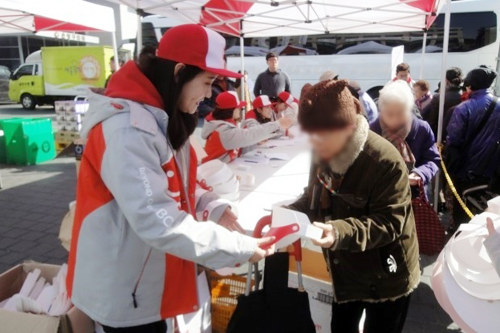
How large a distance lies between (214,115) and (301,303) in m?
2.46

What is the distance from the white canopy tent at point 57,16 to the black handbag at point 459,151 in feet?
13.7

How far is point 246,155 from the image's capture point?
12.9 feet

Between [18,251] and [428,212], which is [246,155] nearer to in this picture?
[428,212]

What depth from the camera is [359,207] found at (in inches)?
58.4

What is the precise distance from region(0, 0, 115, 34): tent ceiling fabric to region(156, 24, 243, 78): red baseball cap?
4.25 metres

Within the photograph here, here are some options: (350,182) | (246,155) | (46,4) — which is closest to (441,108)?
(246,155)

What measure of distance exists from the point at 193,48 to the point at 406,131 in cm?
189

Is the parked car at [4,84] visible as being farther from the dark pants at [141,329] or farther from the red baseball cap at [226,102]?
the dark pants at [141,329]

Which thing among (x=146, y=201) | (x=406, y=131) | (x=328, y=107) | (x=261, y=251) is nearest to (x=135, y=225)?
(x=146, y=201)

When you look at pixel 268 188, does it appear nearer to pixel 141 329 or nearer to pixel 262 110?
pixel 141 329

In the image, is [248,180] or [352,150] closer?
[352,150]

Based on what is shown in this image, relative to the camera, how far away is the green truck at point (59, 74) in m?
15.1

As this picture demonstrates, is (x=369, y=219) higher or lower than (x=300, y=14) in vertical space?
lower

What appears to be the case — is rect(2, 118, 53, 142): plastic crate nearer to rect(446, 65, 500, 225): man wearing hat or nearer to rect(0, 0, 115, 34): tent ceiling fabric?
rect(0, 0, 115, 34): tent ceiling fabric
